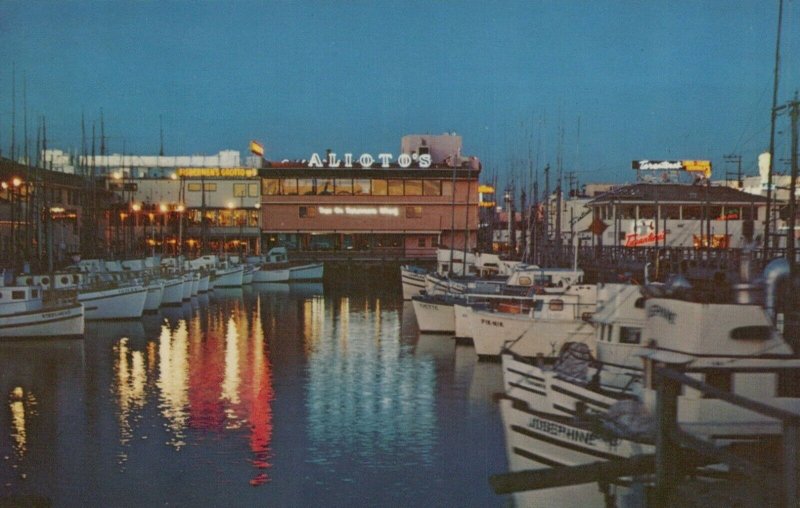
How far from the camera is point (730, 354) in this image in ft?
48.4

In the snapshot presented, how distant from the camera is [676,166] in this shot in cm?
9756

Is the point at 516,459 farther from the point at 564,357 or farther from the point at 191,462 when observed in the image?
the point at 191,462

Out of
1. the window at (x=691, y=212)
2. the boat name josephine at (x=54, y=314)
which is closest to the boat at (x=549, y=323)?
the boat name josephine at (x=54, y=314)

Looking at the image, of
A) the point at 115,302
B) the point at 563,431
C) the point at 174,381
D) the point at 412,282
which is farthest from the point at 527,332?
the point at 412,282

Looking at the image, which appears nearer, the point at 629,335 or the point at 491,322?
the point at 629,335

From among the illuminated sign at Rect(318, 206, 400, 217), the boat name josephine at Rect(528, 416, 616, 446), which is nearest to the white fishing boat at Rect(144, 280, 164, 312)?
the boat name josephine at Rect(528, 416, 616, 446)

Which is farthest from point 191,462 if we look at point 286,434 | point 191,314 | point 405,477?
point 191,314

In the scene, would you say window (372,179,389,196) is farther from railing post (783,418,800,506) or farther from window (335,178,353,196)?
railing post (783,418,800,506)

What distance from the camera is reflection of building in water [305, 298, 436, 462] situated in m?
22.7


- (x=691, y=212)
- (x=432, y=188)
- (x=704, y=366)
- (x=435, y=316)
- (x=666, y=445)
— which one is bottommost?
(x=435, y=316)

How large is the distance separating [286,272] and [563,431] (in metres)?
73.3

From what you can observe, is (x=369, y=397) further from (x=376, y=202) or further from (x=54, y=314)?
(x=376, y=202)

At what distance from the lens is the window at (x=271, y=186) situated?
102438 mm

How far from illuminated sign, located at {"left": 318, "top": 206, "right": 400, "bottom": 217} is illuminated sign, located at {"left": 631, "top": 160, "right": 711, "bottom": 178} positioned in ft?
87.3
